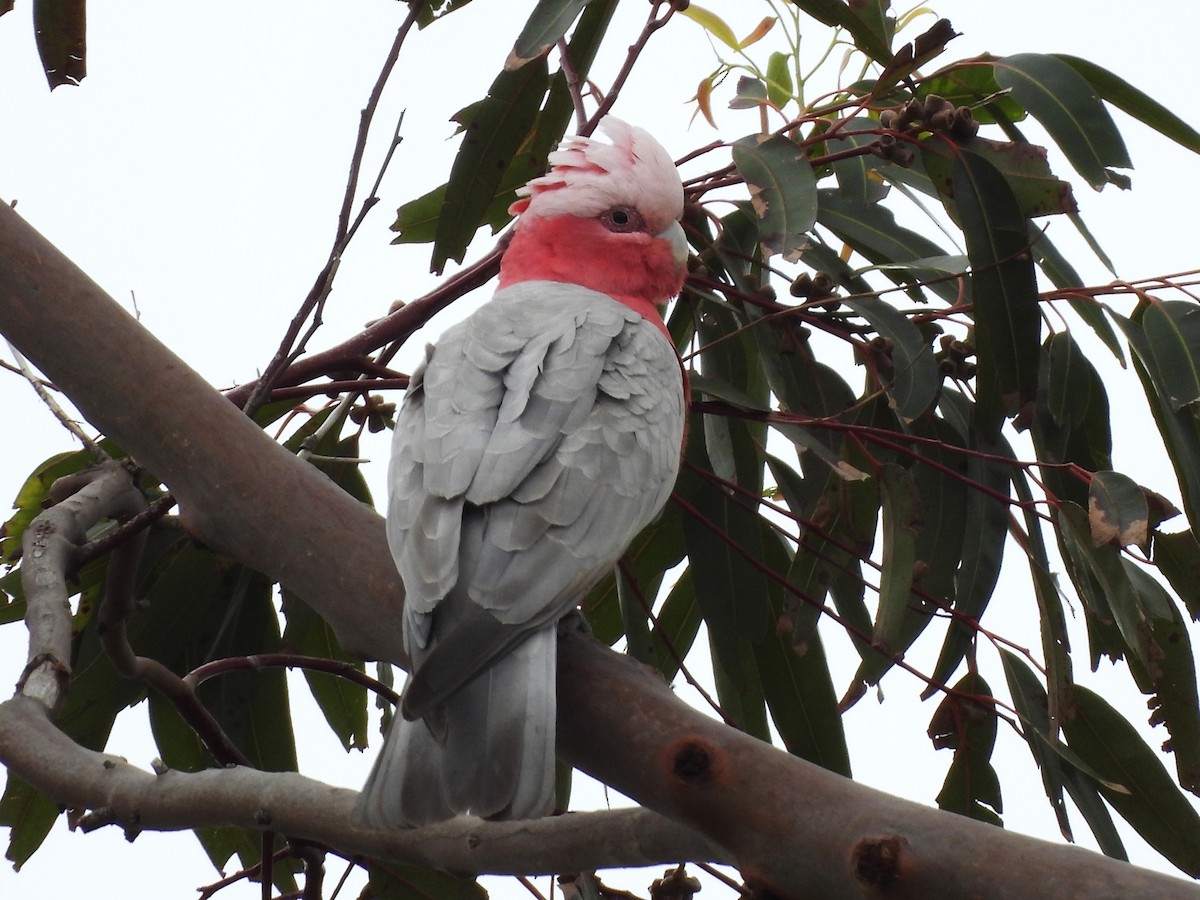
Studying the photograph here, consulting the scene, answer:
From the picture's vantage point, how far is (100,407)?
4.41 feet

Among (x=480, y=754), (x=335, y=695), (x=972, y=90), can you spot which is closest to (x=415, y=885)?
(x=335, y=695)

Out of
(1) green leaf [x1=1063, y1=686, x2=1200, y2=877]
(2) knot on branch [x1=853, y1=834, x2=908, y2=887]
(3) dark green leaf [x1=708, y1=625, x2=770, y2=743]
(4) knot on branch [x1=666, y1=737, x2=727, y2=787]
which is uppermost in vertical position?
(3) dark green leaf [x1=708, y1=625, x2=770, y2=743]

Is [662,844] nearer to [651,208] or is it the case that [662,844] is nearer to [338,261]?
[338,261]

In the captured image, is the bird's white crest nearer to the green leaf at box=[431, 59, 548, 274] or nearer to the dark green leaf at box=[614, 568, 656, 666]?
the green leaf at box=[431, 59, 548, 274]

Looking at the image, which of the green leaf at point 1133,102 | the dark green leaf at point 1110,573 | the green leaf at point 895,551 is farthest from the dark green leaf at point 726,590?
the green leaf at point 1133,102

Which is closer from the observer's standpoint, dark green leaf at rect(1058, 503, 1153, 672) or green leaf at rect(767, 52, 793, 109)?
dark green leaf at rect(1058, 503, 1153, 672)

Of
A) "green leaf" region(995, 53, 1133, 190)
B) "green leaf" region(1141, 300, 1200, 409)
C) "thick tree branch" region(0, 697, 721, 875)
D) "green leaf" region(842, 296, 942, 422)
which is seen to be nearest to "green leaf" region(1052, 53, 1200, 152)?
"green leaf" region(995, 53, 1133, 190)

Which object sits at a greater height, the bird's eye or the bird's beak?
the bird's eye

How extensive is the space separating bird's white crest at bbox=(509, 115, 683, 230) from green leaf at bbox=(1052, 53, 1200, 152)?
0.56 metres

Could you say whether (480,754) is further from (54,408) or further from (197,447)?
(54,408)

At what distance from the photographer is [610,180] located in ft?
6.00

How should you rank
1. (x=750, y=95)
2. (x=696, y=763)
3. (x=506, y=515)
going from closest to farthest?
(x=696, y=763), (x=506, y=515), (x=750, y=95)

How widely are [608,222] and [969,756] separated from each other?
97 cm

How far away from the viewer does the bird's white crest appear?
5.81ft
